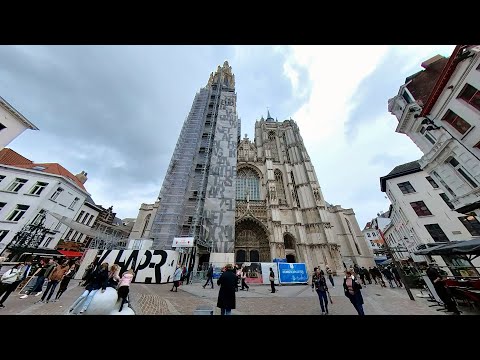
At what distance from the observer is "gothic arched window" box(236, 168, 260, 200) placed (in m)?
27.3

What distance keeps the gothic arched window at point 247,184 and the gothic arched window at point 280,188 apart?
3.17 meters

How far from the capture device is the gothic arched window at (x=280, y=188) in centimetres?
2668

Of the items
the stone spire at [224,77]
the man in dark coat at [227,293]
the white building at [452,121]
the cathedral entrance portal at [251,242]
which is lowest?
the man in dark coat at [227,293]

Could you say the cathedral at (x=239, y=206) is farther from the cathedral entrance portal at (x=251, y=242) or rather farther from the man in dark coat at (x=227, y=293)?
the man in dark coat at (x=227, y=293)

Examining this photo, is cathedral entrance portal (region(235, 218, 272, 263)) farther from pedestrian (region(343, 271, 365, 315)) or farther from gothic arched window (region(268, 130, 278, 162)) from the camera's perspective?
pedestrian (region(343, 271, 365, 315))

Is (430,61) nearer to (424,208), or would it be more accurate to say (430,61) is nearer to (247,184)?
(424,208)

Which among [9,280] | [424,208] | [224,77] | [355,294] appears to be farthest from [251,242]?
[224,77]

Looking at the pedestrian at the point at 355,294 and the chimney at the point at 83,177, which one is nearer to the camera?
the pedestrian at the point at 355,294

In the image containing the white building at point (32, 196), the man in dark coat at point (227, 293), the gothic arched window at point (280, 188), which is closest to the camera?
the man in dark coat at point (227, 293)

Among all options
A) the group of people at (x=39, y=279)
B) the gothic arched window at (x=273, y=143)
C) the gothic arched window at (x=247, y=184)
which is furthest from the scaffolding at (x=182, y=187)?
the gothic arched window at (x=273, y=143)

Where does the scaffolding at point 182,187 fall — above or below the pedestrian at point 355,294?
above

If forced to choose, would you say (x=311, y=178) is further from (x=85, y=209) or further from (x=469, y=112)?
(x=85, y=209)

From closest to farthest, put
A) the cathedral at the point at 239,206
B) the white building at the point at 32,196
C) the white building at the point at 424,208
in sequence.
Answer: the white building at the point at 424,208 → the white building at the point at 32,196 → the cathedral at the point at 239,206
